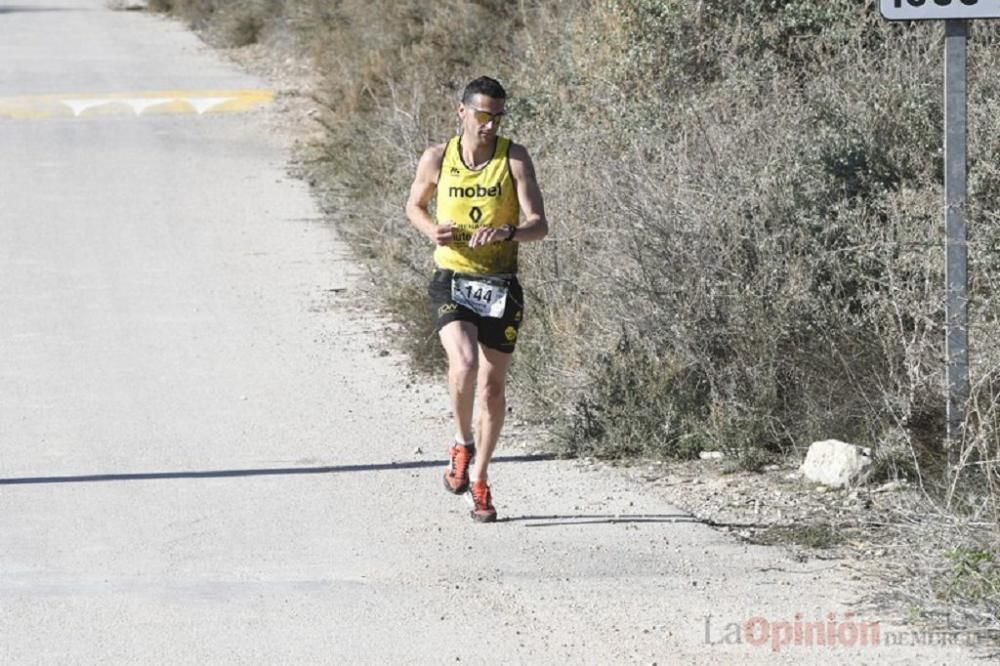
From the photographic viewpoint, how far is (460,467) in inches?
310

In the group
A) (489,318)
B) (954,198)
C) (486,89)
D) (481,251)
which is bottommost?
(489,318)

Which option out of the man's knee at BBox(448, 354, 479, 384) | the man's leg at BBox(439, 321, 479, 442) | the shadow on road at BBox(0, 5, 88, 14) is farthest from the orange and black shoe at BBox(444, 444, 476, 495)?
the shadow on road at BBox(0, 5, 88, 14)

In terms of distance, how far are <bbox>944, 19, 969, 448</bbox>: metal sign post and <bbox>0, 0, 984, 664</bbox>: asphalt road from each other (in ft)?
3.79

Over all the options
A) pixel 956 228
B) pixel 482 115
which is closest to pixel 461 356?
pixel 482 115

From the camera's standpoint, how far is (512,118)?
44.5 feet

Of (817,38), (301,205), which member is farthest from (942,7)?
(301,205)

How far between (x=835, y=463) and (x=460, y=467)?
1716 millimetres

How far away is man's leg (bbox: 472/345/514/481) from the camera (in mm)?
7562

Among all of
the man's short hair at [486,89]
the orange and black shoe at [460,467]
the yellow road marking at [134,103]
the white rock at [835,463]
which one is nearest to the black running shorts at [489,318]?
the orange and black shoe at [460,467]

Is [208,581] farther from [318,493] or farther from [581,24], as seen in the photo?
[581,24]

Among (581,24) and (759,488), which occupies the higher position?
(581,24)

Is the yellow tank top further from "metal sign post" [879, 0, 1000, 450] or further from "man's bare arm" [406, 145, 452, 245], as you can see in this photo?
"metal sign post" [879, 0, 1000, 450]

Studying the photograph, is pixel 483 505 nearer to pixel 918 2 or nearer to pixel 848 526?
pixel 848 526

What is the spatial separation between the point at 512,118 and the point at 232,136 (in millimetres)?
6889
